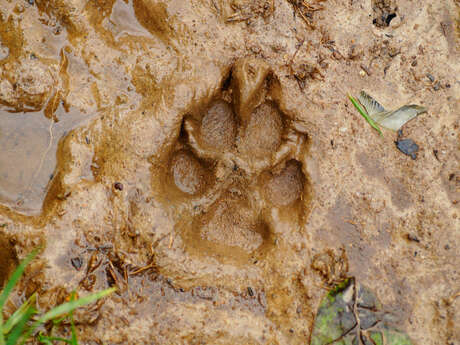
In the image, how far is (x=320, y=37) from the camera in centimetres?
279

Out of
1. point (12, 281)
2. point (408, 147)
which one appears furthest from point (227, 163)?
point (12, 281)

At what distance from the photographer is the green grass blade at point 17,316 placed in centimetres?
217

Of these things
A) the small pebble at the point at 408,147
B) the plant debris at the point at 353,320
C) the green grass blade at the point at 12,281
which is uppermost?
the green grass blade at the point at 12,281

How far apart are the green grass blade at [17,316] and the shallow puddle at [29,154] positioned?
58 centimetres

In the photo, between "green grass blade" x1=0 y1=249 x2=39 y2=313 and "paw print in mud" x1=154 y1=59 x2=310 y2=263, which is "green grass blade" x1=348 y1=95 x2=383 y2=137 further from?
"green grass blade" x1=0 y1=249 x2=39 y2=313

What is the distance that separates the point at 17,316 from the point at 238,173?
1.57 meters

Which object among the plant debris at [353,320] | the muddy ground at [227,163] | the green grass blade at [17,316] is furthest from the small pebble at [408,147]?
the green grass blade at [17,316]

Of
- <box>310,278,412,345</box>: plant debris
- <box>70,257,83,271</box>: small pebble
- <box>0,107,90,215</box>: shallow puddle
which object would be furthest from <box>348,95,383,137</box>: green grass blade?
<box>70,257,83,271</box>: small pebble

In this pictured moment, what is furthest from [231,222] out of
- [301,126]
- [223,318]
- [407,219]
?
[407,219]

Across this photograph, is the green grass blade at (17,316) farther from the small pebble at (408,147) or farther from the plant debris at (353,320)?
the small pebble at (408,147)

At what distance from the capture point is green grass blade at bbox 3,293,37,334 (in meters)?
2.17

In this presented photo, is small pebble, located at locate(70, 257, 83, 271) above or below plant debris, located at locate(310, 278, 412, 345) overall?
above

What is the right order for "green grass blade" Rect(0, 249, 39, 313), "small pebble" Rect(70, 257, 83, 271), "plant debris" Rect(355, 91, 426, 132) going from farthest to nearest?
"plant debris" Rect(355, 91, 426, 132)
"small pebble" Rect(70, 257, 83, 271)
"green grass blade" Rect(0, 249, 39, 313)

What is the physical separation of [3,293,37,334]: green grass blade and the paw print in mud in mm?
983
